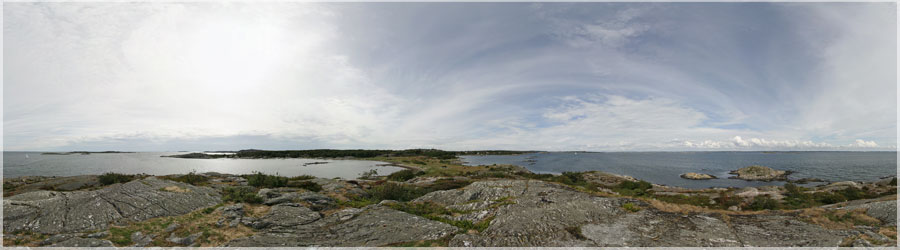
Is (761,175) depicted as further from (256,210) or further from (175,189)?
(175,189)

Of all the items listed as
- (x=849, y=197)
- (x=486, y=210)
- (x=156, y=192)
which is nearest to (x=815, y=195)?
(x=849, y=197)

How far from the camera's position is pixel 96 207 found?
15430 millimetres

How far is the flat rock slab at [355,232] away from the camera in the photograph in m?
13.1

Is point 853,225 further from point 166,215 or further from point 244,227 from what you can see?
point 166,215

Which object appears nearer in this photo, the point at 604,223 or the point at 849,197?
the point at 604,223

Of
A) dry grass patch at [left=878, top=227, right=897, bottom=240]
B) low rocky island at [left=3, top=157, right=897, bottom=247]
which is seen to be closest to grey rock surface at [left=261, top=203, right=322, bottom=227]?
low rocky island at [left=3, top=157, right=897, bottom=247]

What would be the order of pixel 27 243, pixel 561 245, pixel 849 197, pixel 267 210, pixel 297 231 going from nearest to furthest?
pixel 27 243 → pixel 561 245 → pixel 297 231 → pixel 267 210 → pixel 849 197

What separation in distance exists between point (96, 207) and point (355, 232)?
13475 millimetres

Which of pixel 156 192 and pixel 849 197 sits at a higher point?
pixel 156 192

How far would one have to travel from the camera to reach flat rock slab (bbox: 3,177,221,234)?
13.7m

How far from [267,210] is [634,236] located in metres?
19.9

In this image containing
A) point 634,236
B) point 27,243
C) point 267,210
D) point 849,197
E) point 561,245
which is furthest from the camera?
point 849,197

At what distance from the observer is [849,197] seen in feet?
91.3

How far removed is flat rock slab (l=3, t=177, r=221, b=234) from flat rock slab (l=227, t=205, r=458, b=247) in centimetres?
769
